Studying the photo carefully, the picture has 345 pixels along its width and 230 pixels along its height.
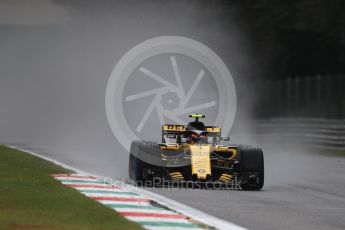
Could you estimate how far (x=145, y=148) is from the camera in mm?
14242

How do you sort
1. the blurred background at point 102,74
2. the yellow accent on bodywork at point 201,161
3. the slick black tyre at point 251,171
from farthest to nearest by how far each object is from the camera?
the blurred background at point 102,74 < the slick black tyre at point 251,171 < the yellow accent on bodywork at point 201,161

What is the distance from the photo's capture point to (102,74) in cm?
3612

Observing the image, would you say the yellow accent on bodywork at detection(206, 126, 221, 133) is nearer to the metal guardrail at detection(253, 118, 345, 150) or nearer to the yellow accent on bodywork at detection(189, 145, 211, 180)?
the yellow accent on bodywork at detection(189, 145, 211, 180)

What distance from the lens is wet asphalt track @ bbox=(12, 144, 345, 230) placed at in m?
10.3

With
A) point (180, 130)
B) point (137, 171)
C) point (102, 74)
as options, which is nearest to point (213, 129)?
point (180, 130)

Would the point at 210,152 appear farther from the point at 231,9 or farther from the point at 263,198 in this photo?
the point at 231,9

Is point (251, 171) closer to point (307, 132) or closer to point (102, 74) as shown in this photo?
point (307, 132)

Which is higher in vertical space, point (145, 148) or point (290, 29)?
point (290, 29)

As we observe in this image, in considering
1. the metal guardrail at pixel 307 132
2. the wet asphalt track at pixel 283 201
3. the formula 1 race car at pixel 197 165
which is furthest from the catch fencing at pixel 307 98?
the formula 1 race car at pixel 197 165

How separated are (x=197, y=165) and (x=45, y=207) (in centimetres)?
413

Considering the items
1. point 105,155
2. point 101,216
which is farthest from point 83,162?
point 101,216

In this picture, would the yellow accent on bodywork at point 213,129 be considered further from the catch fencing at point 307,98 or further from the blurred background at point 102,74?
the catch fencing at point 307,98

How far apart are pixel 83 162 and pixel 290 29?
114 ft

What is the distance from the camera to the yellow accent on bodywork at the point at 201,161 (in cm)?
1391
